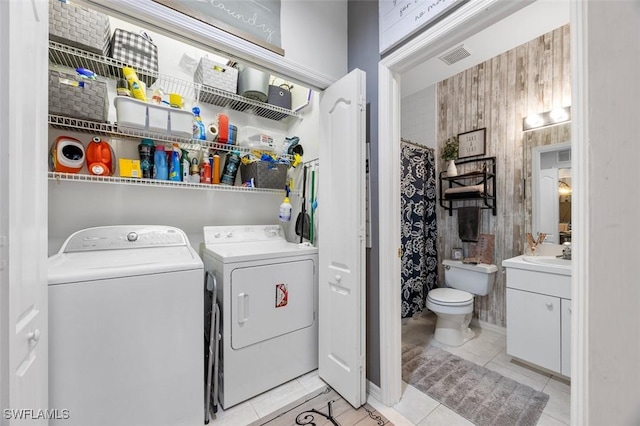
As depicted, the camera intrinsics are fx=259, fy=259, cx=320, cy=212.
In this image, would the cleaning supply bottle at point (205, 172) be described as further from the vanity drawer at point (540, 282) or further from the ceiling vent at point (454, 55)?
the vanity drawer at point (540, 282)

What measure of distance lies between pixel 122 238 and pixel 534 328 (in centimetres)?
300

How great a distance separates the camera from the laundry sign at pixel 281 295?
1.77 m

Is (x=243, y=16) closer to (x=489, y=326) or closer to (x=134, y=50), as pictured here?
(x=134, y=50)

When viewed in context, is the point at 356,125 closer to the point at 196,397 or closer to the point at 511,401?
the point at 196,397

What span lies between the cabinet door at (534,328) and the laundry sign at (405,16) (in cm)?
199

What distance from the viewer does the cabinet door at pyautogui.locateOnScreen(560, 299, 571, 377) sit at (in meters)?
1.75

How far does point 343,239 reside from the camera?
168 centimetres

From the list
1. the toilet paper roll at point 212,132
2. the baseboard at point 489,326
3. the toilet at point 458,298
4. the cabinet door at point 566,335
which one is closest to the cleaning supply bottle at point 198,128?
the toilet paper roll at point 212,132

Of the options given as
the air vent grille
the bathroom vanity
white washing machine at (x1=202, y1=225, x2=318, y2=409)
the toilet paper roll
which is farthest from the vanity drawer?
the toilet paper roll

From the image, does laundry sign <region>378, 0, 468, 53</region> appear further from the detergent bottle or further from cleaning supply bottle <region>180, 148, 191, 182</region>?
the detergent bottle

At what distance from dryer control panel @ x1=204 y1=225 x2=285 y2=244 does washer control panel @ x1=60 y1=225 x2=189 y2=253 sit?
0.76ft
